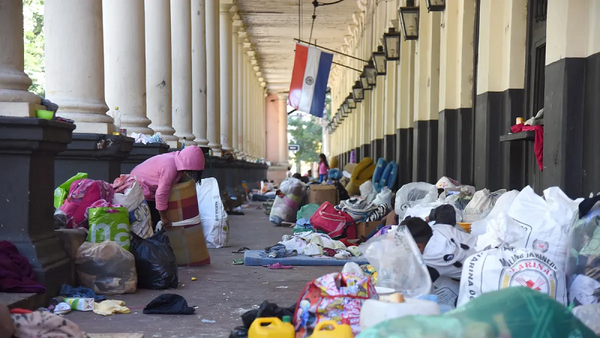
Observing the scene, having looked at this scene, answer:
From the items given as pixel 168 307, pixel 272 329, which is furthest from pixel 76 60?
pixel 272 329

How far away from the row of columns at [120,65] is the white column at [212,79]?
24 millimetres

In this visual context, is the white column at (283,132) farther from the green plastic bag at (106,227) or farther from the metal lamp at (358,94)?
the green plastic bag at (106,227)

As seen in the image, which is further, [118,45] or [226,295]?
[118,45]

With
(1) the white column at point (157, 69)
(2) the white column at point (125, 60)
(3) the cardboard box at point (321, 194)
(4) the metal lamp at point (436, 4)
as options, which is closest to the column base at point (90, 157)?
(2) the white column at point (125, 60)

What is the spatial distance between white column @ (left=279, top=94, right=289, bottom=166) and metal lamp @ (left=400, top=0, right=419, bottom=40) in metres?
34.3

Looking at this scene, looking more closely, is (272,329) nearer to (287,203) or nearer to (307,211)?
(307,211)

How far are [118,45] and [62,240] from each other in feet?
15.8

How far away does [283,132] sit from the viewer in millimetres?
50156

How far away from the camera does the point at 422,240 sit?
4.85 metres

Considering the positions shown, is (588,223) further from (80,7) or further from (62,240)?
(80,7)

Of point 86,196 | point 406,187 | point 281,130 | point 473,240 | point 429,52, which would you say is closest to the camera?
point 473,240

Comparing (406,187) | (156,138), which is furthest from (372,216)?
(156,138)

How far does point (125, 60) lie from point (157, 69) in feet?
7.79

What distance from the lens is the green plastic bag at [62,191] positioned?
688cm
